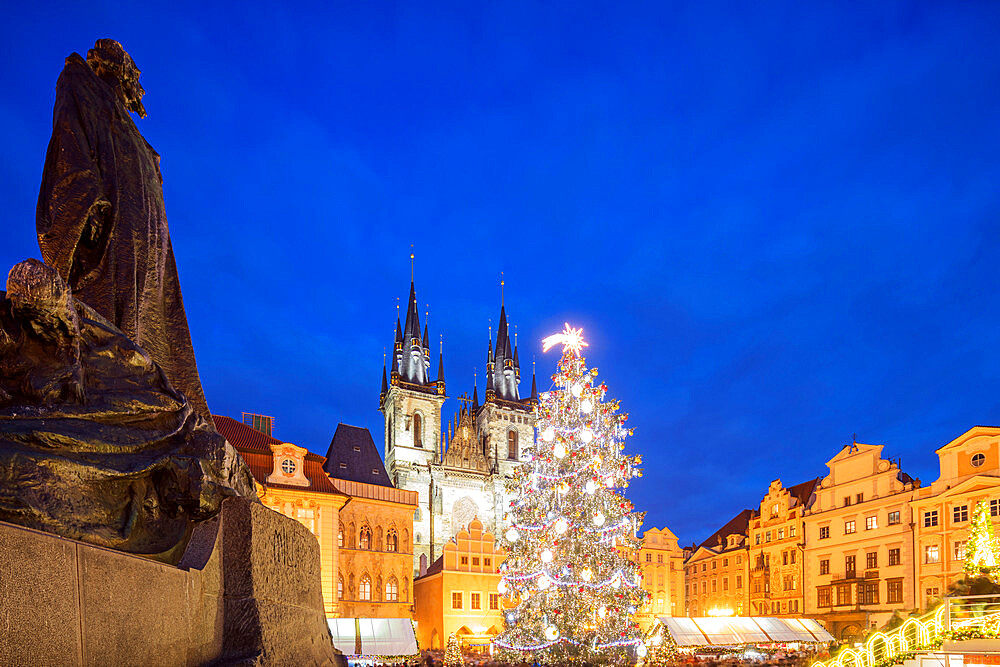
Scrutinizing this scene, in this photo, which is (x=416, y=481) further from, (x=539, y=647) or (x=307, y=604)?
(x=307, y=604)

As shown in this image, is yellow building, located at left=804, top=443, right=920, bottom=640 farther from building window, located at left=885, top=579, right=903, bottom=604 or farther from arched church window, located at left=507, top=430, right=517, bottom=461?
arched church window, located at left=507, top=430, right=517, bottom=461

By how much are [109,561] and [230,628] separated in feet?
3.85

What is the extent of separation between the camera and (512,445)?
2532 inches

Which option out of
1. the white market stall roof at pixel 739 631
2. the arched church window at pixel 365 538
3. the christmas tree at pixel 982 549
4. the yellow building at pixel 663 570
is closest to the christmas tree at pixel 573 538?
the christmas tree at pixel 982 549

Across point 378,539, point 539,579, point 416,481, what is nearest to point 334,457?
point 378,539

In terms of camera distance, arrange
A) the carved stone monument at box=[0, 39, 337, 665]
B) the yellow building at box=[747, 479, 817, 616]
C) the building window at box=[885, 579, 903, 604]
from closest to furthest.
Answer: the carved stone monument at box=[0, 39, 337, 665], the building window at box=[885, 579, 903, 604], the yellow building at box=[747, 479, 817, 616]

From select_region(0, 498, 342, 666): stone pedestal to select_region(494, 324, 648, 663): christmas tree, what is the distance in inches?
555

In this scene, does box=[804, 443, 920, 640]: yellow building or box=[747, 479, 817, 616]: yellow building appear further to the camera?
box=[747, 479, 817, 616]: yellow building

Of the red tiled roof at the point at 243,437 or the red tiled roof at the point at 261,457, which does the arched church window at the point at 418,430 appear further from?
the red tiled roof at the point at 243,437

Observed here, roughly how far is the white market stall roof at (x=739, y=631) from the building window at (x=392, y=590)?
491 inches

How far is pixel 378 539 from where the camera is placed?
109 ft

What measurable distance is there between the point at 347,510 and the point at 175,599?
1217 inches

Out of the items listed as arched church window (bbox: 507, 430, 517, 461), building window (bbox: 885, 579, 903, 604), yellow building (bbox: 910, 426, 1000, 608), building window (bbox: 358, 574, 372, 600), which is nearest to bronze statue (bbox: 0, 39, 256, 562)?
building window (bbox: 358, 574, 372, 600)

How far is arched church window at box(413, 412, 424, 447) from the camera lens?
59831 millimetres
